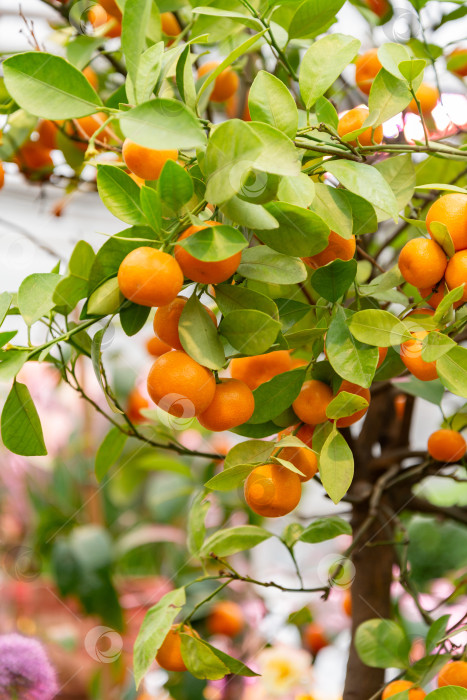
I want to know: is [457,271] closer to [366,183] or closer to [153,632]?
[366,183]

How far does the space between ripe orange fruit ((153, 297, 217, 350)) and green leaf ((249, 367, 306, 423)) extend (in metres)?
0.05

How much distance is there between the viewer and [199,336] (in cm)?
33

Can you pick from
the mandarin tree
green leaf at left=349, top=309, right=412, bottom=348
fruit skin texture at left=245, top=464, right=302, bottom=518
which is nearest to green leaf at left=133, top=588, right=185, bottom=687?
the mandarin tree

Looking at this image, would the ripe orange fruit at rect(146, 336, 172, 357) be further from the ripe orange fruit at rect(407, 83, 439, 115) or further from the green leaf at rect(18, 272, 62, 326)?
the ripe orange fruit at rect(407, 83, 439, 115)

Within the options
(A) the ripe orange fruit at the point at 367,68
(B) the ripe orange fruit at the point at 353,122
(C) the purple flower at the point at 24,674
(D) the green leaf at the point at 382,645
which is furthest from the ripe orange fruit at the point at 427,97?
(C) the purple flower at the point at 24,674

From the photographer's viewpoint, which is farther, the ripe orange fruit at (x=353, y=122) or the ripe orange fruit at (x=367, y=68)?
the ripe orange fruit at (x=367, y=68)

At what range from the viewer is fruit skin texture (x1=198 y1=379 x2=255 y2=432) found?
346 mm

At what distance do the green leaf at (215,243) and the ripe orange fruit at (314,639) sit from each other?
0.69m

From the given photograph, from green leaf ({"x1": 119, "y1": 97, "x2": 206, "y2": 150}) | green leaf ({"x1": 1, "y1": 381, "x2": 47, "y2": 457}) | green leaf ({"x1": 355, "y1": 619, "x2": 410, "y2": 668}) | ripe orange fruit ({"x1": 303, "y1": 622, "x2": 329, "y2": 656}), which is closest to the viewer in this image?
green leaf ({"x1": 119, "y1": 97, "x2": 206, "y2": 150})

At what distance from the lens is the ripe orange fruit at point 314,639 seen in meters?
0.87

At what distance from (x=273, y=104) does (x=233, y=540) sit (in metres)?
0.29

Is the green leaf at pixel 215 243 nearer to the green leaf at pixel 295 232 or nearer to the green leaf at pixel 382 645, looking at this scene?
the green leaf at pixel 295 232

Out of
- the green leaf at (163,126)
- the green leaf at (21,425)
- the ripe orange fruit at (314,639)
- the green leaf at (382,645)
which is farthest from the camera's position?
the ripe orange fruit at (314,639)

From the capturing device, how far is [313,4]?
0.38m
